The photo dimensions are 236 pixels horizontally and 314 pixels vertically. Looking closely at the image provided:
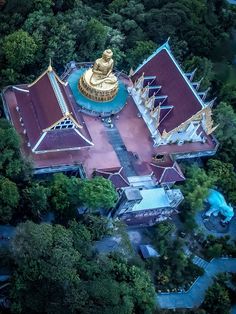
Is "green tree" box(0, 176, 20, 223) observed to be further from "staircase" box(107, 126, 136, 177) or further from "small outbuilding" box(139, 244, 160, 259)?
"small outbuilding" box(139, 244, 160, 259)

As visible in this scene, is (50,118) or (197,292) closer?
(197,292)

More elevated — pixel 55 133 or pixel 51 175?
pixel 55 133

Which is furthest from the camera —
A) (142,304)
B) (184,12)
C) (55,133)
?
(184,12)

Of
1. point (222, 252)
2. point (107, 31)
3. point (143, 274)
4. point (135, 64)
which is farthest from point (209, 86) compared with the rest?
point (143, 274)

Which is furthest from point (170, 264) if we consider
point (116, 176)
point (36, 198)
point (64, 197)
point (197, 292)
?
point (36, 198)

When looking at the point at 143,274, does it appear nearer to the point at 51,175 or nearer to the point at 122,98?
the point at 51,175

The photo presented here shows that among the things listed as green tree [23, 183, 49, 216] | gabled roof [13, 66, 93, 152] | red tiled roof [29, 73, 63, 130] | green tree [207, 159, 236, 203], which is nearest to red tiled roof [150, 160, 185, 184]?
green tree [207, 159, 236, 203]

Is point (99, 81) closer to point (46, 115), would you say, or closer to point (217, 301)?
point (46, 115)
